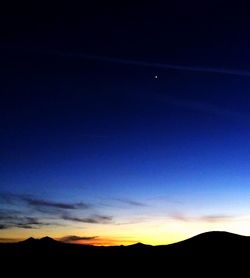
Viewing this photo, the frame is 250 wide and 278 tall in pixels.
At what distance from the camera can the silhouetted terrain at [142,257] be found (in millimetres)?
93500

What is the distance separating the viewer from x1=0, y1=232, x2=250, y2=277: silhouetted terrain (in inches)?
3681

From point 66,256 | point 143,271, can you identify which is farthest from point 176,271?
point 66,256

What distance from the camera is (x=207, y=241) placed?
11762cm

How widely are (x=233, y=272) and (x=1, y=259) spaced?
57.9 meters

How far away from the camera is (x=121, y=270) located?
315 ft

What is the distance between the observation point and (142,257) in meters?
114

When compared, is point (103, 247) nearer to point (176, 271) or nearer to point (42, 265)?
point (42, 265)

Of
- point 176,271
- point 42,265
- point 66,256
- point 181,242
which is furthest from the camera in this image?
point 181,242

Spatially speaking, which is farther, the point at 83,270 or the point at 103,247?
the point at 103,247

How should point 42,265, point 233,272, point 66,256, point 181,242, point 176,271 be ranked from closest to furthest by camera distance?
point 233,272 < point 176,271 < point 42,265 < point 66,256 < point 181,242

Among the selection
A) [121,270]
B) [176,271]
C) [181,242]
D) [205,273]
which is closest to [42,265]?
[121,270]

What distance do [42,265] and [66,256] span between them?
16.2 m

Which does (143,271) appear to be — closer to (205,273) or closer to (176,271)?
(176,271)

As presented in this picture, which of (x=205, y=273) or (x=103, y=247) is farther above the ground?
(x=103, y=247)
